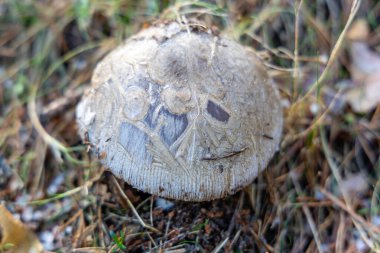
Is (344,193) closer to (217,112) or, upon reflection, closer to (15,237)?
(217,112)

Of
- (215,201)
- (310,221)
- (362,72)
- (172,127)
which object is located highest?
(172,127)

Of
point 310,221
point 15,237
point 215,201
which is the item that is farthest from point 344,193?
point 15,237

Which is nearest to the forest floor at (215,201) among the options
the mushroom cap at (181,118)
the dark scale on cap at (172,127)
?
the mushroom cap at (181,118)

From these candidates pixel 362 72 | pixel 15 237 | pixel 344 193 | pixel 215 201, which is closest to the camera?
pixel 15 237

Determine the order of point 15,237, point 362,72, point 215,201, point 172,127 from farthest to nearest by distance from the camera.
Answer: point 362,72 < point 215,201 < point 15,237 < point 172,127

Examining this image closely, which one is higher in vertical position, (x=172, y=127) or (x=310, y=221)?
(x=172, y=127)

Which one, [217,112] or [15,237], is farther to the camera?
[15,237]

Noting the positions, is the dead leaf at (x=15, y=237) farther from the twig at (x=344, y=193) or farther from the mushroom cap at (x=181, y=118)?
the twig at (x=344, y=193)

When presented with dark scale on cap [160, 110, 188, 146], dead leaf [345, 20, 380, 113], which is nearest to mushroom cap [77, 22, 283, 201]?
dark scale on cap [160, 110, 188, 146]
